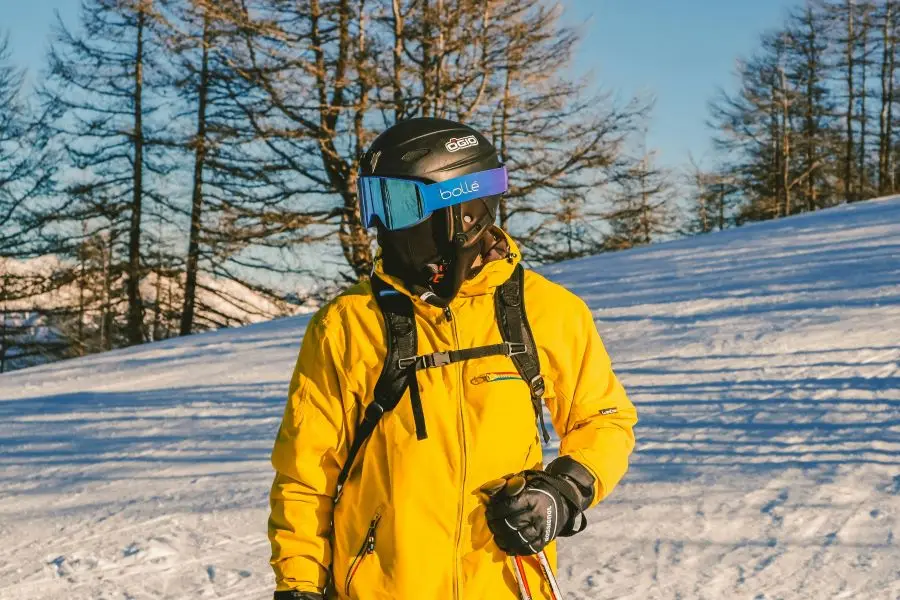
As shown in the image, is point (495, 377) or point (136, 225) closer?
point (495, 377)

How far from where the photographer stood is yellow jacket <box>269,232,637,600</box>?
1729 mm

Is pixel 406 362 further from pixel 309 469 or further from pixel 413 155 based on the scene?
pixel 413 155

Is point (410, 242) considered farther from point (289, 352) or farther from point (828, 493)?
point (289, 352)

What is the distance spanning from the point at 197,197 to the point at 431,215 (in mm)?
18895

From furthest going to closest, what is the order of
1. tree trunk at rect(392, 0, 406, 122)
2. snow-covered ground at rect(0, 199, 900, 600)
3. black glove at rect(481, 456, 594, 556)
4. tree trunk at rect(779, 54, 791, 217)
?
tree trunk at rect(779, 54, 791, 217), tree trunk at rect(392, 0, 406, 122), snow-covered ground at rect(0, 199, 900, 600), black glove at rect(481, 456, 594, 556)

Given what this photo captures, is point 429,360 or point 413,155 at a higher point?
point 413,155

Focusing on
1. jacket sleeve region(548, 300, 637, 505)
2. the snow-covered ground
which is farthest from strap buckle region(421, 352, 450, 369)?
the snow-covered ground

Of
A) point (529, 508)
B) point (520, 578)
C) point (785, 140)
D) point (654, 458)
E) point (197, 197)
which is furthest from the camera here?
point (785, 140)

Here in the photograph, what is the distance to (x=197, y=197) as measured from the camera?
64.4 feet

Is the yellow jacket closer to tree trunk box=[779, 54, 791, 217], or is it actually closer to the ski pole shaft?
the ski pole shaft

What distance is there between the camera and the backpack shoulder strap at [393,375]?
1.76m

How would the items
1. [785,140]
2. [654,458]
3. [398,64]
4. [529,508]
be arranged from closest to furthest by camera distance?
1. [529,508]
2. [654,458]
3. [398,64]
4. [785,140]

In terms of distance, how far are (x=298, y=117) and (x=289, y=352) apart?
822cm

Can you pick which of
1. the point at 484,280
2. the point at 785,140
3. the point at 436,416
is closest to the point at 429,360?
the point at 436,416
